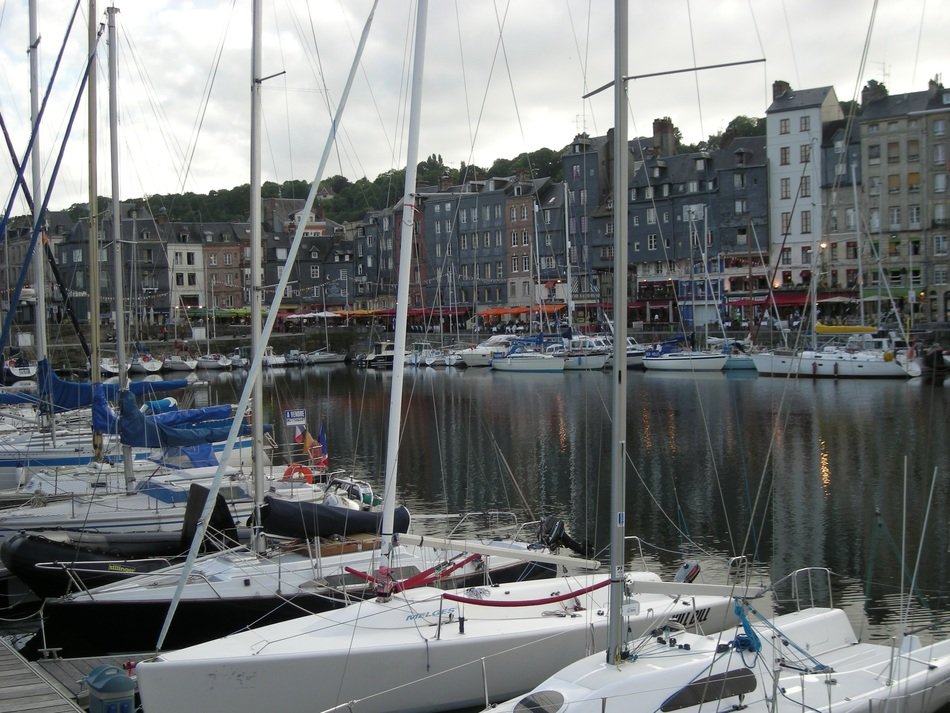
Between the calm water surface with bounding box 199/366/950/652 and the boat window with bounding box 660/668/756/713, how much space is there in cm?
166

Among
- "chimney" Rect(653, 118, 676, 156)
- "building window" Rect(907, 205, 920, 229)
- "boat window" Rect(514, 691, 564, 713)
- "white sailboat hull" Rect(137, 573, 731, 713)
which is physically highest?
"chimney" Rect(653, 118, 676, 156)

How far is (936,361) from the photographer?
61.9 m

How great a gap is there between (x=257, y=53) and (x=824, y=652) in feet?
43.0

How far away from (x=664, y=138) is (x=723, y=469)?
247ft

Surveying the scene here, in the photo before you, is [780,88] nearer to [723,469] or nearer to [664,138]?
[664,138]

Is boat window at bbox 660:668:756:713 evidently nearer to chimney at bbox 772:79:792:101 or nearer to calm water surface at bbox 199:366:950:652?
calm water surface at bbox 199:366:950:652

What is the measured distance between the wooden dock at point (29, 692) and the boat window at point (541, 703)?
4.99m

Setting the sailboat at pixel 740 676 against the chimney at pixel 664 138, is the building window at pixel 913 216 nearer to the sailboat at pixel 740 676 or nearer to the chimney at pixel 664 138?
the chimney at pixel 664 138

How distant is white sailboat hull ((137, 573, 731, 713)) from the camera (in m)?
11.7

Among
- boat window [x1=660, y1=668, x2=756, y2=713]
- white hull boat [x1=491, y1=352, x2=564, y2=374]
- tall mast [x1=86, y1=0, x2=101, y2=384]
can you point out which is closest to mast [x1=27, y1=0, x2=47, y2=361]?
tall mast [x1=86, y1=0, x2=101, y2=384]

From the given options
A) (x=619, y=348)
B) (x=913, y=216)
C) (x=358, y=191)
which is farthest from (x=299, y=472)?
(x=358, y=191)

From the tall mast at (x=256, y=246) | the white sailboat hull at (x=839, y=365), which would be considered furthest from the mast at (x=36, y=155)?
the white sailboat hull at (x=839, y=365)

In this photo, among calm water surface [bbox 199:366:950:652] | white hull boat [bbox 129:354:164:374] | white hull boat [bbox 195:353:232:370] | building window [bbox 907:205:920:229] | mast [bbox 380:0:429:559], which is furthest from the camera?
white hull boat [bbox 195:353:232:370]

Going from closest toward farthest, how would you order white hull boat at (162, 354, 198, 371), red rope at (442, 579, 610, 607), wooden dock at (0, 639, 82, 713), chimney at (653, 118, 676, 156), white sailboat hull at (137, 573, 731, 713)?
wooden dock at (0, 639, 82, 713)
white sailboat hull at (137, 573, 731, 713)
red rope at (442, 579, 610, 607)
white hull boat at (162, 354, 198, 371)
chimney at (653, 118, 676, 156)
